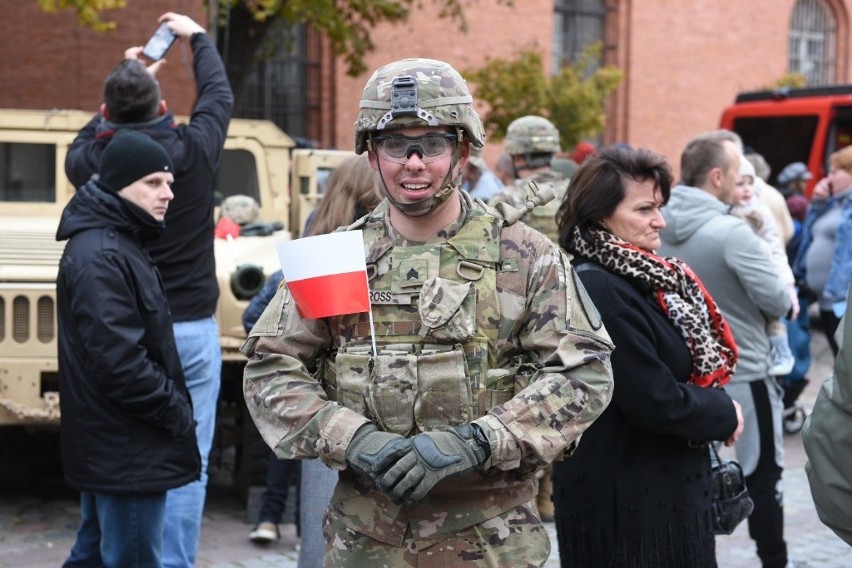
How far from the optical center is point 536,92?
15.7 meters

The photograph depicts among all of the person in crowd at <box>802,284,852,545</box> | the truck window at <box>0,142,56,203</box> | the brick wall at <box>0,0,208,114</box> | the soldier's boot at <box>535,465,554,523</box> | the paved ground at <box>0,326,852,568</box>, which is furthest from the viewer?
→ the brick wall at <box>0,0,208,114</box>

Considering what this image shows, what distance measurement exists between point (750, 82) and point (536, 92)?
321 inches

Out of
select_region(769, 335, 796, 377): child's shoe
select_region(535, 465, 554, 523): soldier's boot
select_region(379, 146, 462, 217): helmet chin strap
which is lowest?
select_region(535, 465, 554, 523): soldier's boot

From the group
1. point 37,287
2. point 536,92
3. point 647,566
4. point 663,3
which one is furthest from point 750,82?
point 647,566

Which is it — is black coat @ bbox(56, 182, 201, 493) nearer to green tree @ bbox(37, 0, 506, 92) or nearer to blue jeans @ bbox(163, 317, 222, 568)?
blue jeans @ bbox(163, 317, 222, 568)

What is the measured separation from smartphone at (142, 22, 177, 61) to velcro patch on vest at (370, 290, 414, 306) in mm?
2852

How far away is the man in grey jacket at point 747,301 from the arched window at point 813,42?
64.7 feet

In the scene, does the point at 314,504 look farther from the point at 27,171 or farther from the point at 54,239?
the point at 27,171

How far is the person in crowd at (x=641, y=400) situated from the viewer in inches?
134

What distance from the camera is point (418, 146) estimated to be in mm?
2633

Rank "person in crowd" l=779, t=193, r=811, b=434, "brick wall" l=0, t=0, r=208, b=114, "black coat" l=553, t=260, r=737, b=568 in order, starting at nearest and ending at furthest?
"black coat" l=553, t=260, r=737, b=568, "person in crowd" l=779, t=193, r=811, b=434, "brick wall" l=0, t=0, r=208, b=114

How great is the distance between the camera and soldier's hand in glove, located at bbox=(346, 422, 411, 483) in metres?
2.43

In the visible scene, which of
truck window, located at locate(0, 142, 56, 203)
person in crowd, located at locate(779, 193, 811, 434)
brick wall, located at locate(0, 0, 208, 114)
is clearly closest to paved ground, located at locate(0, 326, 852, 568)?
person in crowd, located at locate(779, 193, 811, 434)

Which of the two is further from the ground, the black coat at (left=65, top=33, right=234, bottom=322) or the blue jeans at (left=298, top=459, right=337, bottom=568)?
the black coat at (left=65, top=33, right=234, bottom=322)
